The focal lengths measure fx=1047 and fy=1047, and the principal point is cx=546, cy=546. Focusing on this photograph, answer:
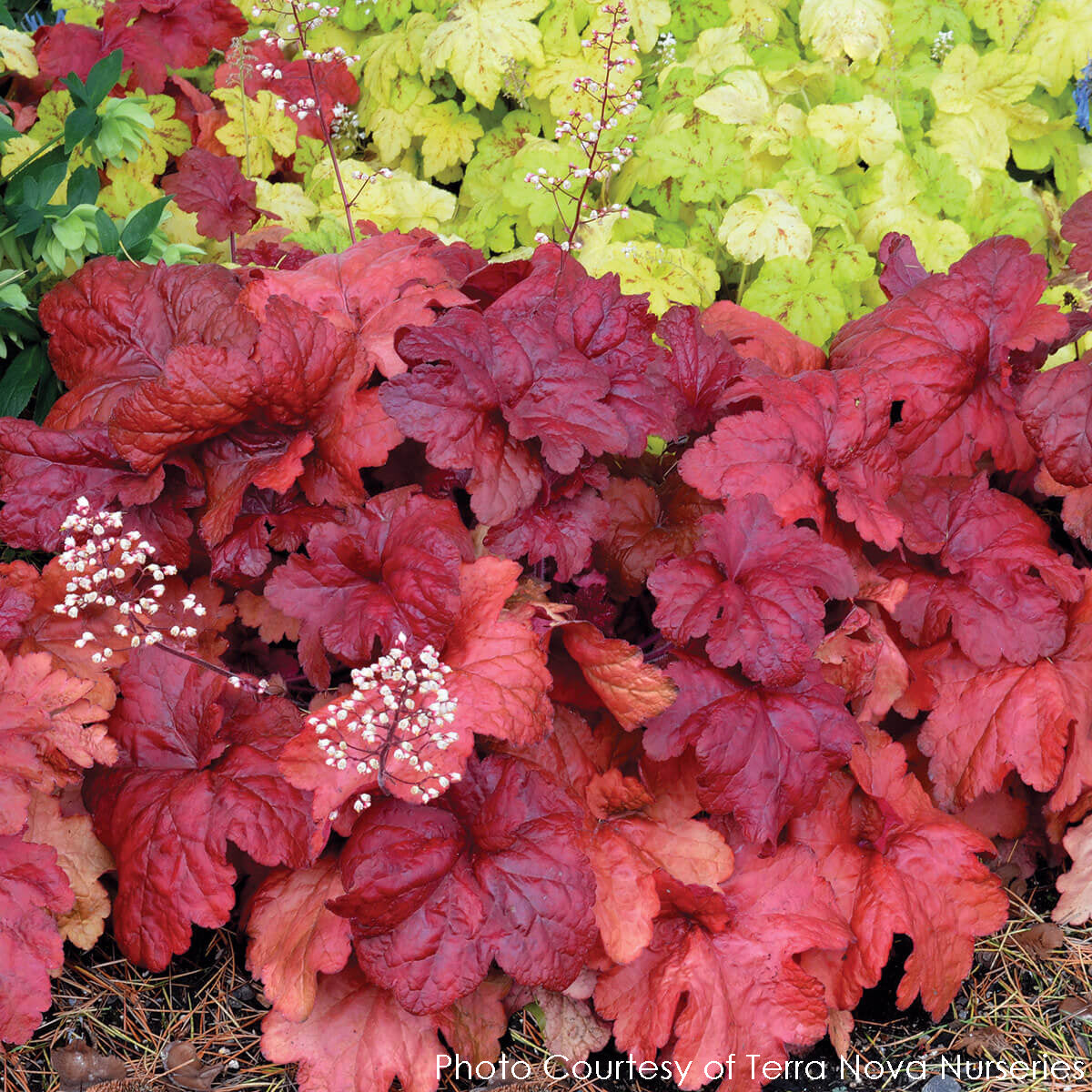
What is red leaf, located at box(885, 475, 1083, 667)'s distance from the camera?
6.05ft

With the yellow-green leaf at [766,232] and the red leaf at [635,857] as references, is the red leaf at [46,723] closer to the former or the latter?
the red leaf at [635,857]

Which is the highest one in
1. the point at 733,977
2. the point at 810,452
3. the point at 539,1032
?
the point at 810,452

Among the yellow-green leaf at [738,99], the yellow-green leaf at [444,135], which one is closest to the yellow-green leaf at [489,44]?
the yellow-green leaf at [444,135]

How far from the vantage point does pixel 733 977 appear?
66.2 inches

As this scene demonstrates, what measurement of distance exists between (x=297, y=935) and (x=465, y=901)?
0.98 feet

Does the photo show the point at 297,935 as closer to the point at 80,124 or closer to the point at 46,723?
the point at 46,723

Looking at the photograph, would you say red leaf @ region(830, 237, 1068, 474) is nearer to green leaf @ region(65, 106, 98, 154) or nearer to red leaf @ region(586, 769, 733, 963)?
red leaf @ region(586, 769, 733, 963)

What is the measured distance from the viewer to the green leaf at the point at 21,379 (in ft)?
7.16

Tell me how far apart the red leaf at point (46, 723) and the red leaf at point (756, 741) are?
85cm

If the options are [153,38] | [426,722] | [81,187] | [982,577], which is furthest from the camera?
[153,38]

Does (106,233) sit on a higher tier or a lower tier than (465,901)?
higher

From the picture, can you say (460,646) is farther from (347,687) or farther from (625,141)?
(625,141)

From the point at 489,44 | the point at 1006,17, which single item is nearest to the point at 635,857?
the point at 489,44

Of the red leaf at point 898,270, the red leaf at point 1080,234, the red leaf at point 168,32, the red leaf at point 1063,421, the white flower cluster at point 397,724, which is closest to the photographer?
the white flower cluster at point 397,724
